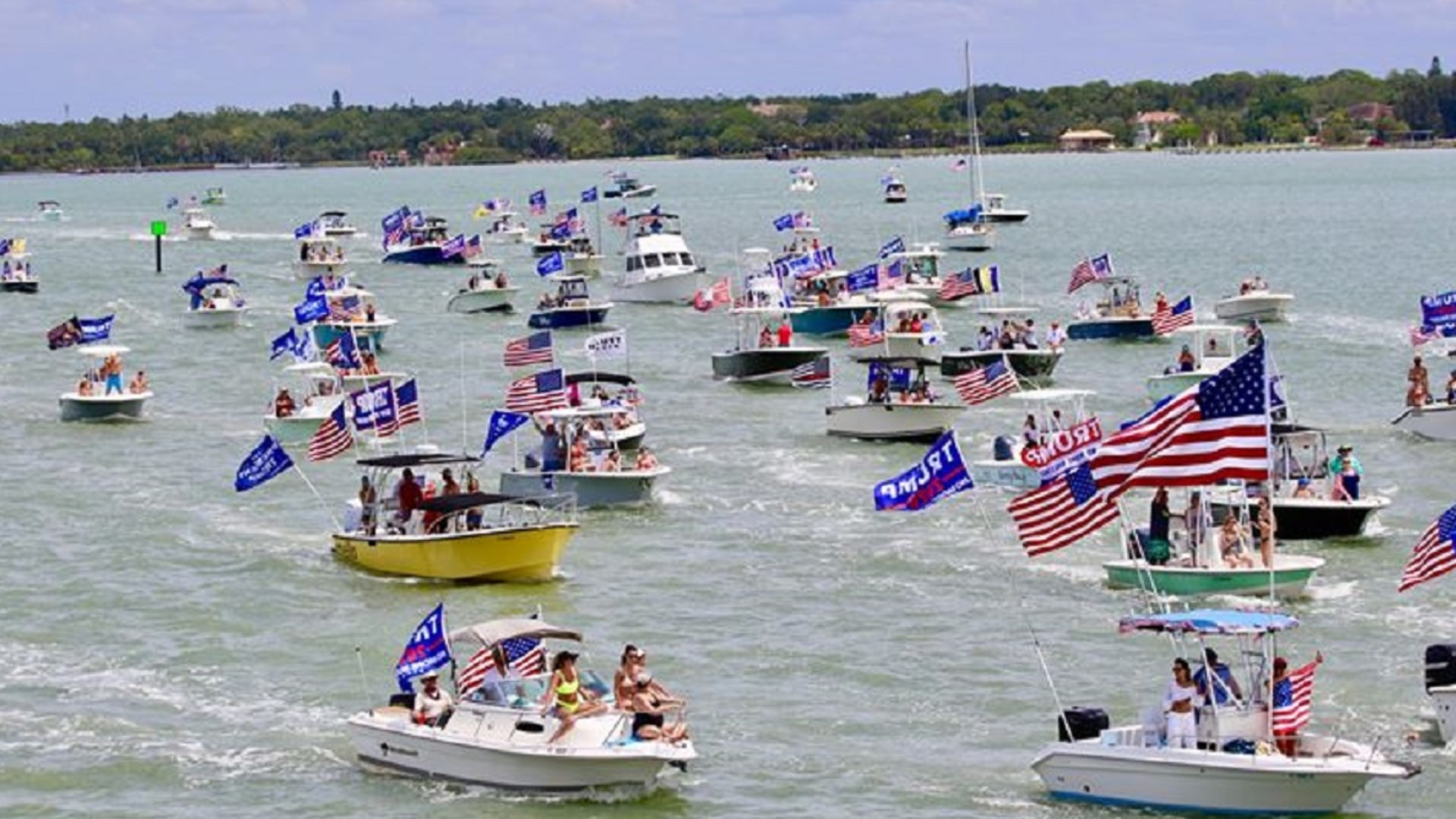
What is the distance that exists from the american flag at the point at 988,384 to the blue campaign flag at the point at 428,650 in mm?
25414

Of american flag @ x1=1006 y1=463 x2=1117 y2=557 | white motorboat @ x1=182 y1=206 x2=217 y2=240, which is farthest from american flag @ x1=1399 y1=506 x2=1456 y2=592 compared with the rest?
white motorboat @ x1=182 y1=206 x2=217 y2=240

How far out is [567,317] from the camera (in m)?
96.2

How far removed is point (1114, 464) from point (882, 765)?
4707 mm

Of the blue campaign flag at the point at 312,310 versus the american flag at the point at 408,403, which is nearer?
the american flag at the point at 408,403

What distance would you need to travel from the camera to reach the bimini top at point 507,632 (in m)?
33.0

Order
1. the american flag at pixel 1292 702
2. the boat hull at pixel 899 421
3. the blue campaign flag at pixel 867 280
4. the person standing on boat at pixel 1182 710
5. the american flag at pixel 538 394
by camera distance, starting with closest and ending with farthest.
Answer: the person standing on boat at pixel 1182 710 → the american flag at pixel 1292 702 → the american flag at pixel 538 394 → the boat hull at pixel 899 421 → the blue campaign flag at pixel 867 280

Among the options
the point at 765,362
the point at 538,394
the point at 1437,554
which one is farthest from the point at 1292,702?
the point at 765,362

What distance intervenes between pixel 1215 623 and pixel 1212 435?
2.07 m

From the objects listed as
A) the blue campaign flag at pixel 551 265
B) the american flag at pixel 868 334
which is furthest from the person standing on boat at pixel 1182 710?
the blue campaign flag at pixel 551 265

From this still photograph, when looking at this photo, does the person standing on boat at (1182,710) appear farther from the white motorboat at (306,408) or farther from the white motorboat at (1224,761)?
the white motorboat at (306,408)

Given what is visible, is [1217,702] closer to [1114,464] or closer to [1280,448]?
[1114,464]

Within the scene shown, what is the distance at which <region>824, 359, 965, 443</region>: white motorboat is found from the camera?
61.9 meters

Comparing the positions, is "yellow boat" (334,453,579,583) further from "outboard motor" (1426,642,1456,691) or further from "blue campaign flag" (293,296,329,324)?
"blue campaign flag" (293,296,329,324)

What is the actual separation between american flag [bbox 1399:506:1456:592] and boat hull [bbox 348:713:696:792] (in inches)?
354
